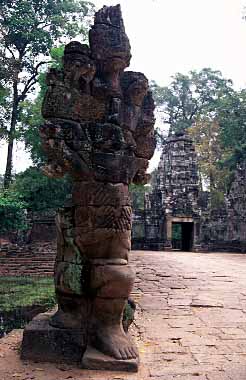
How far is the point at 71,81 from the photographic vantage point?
4.40 metres

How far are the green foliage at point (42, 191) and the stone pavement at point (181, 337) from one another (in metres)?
9.63

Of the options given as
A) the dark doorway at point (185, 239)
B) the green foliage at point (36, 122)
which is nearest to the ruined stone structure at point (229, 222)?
the dark doorway at point (185, 239)

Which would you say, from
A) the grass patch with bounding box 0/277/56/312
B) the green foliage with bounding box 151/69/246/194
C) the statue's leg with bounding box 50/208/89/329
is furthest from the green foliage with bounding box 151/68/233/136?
the statue's leg with bounding box 50/208/89/329

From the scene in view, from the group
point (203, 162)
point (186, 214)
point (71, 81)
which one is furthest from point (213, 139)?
point (71, 81)

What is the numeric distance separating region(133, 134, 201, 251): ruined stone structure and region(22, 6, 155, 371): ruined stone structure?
19.3 metres

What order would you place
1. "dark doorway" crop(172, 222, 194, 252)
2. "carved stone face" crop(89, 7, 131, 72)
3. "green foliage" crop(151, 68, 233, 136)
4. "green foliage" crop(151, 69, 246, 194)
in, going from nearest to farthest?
"carved stone face" crop(89, 7, 131, 72) → "dark doorway" crop(172, 222, 194, 252) → "green foliage" crop(151, 69, 246, 194) → "green foliage" crop(151, 68, 233, 136)

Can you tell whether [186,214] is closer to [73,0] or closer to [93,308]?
[73,0]

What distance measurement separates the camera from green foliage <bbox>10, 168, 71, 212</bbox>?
18.7 meters

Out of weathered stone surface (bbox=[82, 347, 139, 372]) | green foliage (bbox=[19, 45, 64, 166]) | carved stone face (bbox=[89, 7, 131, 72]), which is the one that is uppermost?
green foliage (bbox=[19, 45, 64, 166])

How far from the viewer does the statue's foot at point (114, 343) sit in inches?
155

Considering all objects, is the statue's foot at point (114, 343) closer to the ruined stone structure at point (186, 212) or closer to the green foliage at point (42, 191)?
the green foliage at point (42, 191)

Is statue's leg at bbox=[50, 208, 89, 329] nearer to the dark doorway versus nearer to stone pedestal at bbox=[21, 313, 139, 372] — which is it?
stone pedestal at bbox=[21, 313, 139, 372]

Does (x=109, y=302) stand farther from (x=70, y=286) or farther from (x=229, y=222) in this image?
(x=229, y=222)

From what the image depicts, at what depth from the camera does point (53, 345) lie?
13.5 ft
